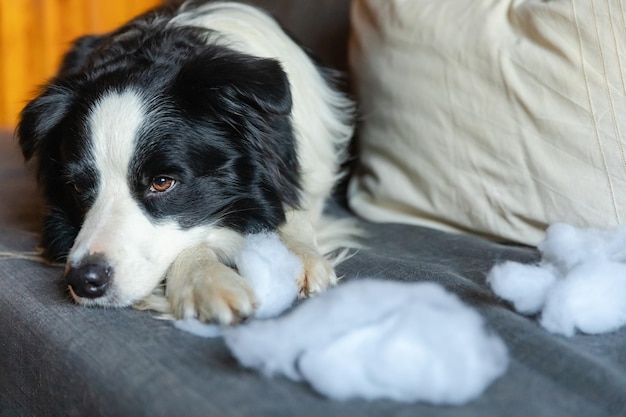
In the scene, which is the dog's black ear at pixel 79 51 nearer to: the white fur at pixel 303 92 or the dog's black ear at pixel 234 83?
the white fur at pixel 303 92

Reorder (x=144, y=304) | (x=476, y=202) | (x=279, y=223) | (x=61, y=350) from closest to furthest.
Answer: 1. (x=61, y=350)
2. (x=144, y=304)
3. (x=279, y=223)
4. (x=476, y=202)

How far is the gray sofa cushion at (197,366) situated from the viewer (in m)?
1.08

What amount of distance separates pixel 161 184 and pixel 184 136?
0.13m

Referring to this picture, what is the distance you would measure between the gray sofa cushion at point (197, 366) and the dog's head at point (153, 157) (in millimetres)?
123

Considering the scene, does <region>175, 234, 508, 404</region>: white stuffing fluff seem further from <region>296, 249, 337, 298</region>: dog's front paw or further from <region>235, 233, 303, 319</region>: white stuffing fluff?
<region>296, 249, 337, 298</region>: dog's front paw

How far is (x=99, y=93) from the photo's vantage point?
170cm

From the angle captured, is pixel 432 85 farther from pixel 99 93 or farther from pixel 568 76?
pixel 99 93

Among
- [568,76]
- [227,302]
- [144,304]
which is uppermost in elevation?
[568,76]

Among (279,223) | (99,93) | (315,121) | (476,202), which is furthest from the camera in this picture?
(315,121)

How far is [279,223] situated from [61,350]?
66 cm

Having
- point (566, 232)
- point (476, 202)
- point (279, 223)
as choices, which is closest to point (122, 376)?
point (279, 223)

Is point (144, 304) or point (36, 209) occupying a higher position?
point (144, 304)

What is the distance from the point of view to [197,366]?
1.19 metres

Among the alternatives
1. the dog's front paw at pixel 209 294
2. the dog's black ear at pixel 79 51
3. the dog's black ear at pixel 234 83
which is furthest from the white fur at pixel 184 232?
the dog's black ear at pixel 79 51
